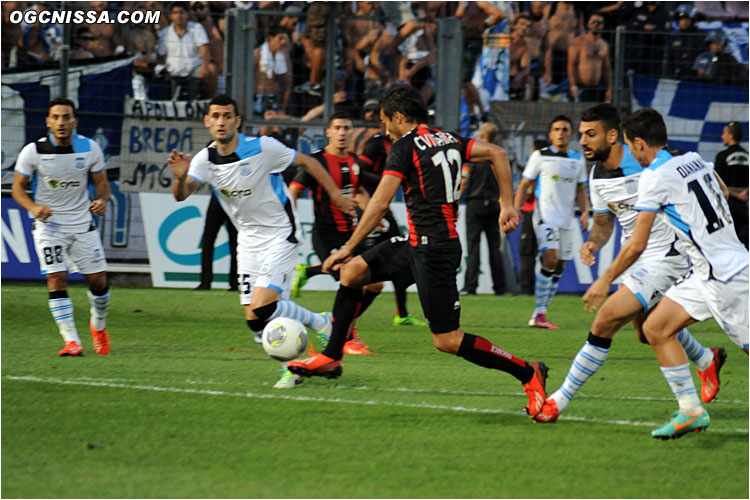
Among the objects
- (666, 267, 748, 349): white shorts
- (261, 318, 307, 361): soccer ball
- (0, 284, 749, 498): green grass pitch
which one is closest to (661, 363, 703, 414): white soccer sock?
(0, 284, 749, 498): green grass pitch

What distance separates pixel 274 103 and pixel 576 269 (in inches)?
193

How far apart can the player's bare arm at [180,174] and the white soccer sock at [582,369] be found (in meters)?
3.04

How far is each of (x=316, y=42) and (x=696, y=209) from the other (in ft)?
30.3

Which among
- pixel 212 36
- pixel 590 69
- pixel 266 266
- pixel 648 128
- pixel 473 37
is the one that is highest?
pixel 473 37

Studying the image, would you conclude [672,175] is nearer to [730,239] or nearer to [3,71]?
[730,239]

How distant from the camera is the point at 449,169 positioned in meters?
6.32

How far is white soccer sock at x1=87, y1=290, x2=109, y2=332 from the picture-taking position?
892 centimetres

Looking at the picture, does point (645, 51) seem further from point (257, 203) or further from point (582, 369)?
point (582, 369)

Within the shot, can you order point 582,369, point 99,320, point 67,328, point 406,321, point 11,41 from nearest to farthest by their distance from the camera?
point 582,369
point 67,328
point 99,320
point 406,321
point 11,41

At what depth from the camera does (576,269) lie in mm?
14664

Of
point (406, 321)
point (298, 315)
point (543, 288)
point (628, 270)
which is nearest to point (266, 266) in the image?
point (298, 315)

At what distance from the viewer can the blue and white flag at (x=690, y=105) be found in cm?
1534

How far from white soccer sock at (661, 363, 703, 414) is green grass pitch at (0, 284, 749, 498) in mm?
204

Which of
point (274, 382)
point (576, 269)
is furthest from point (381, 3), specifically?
point (274, 382)
